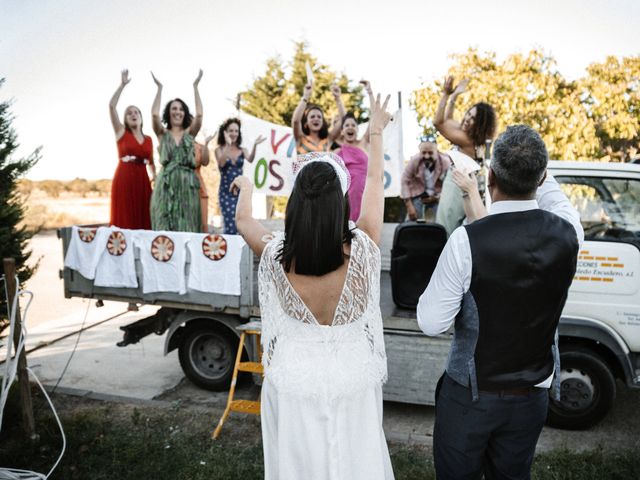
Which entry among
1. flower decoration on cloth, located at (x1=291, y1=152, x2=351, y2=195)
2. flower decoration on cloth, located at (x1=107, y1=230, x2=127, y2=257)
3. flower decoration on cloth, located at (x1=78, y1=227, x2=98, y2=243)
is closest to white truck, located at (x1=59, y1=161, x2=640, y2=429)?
flower decoration on cloth, located at (x1=107, y1=230, x2=127, y2=257)

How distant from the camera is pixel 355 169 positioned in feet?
17.7

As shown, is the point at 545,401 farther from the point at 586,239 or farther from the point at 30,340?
the point at 30,340

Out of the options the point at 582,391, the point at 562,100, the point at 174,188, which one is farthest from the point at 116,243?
the point at 562,100

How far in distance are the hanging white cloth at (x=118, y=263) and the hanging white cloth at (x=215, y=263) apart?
62cm

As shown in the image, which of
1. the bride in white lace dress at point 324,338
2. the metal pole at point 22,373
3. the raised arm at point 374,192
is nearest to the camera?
the bride in white lace dress at point 324,338

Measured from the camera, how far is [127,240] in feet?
15.2

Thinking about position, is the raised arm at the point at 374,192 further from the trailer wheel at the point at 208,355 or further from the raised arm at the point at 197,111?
the raised arm at the point at 197,111

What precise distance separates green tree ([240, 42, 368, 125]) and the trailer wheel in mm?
11192

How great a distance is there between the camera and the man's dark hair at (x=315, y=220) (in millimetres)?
1736

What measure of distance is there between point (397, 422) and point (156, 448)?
6.65 feet

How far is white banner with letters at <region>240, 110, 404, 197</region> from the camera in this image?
24.2 ft

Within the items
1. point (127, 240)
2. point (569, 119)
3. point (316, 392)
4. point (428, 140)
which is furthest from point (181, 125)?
point (569, 119)

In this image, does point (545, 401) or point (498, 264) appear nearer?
point (498, 264)

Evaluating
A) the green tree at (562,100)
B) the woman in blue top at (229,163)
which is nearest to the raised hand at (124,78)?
the woman in blue top at (229,163)
